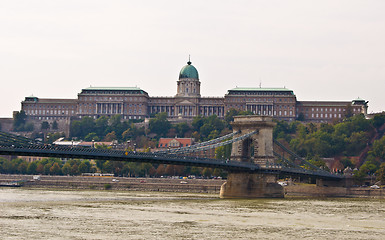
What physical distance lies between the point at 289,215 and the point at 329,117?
12723cm

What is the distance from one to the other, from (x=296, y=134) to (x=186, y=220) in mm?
105403

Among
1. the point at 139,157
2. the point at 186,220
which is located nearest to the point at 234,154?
the point at 139,157

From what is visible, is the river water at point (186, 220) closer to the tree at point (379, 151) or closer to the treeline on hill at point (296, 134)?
the treeline on hill at point (296, 134)

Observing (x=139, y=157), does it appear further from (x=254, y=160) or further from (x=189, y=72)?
(x=189, y=72)

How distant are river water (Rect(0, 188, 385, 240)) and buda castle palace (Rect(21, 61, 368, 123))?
374 feet

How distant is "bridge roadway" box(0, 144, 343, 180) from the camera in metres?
63.2

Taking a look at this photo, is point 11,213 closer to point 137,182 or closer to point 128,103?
point 137,182

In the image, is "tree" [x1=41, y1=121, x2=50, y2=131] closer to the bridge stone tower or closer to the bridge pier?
the bridge stone tower

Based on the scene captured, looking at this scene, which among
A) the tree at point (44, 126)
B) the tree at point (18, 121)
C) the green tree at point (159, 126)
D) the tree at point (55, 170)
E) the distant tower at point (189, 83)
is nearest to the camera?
the tree at point (55, 170)

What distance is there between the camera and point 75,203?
63.9 m

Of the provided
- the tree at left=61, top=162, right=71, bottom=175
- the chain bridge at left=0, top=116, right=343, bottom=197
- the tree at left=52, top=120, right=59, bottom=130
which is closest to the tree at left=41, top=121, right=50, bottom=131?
the tree at left=52, top=120, right=59, bottom=130

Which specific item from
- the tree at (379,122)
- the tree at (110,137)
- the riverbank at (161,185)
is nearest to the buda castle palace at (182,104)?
the tree at (110,137)

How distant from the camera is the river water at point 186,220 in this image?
44094 millimetres

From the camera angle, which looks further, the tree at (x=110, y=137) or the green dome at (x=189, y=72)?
the green dome at (x=189, y=72)
